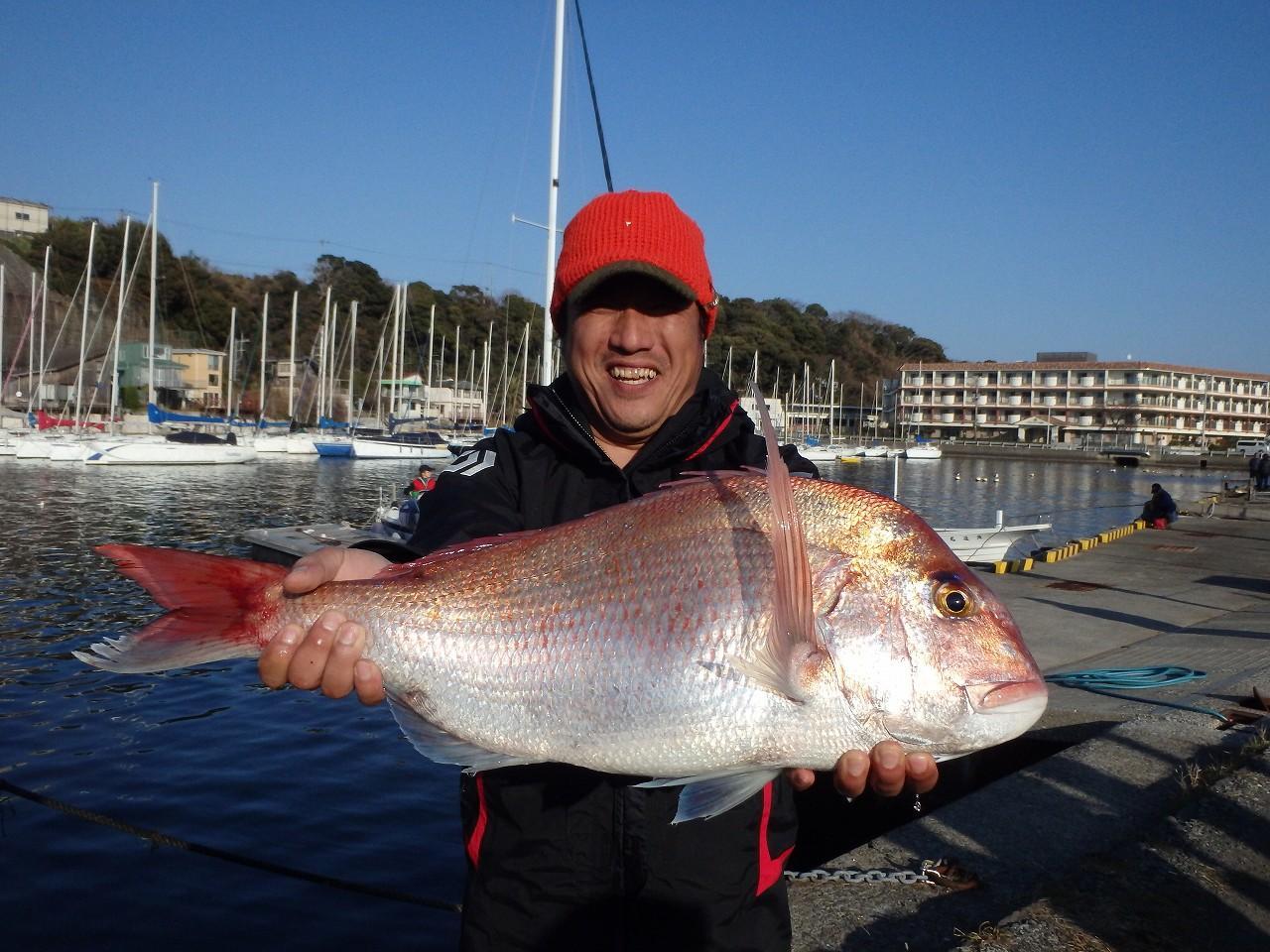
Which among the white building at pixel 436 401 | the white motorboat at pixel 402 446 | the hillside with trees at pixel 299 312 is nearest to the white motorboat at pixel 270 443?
the white motorboat at pixel 402 446

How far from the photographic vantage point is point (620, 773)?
223cm

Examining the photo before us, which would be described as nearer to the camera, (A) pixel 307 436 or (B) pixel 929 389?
(A) pixel 307 436

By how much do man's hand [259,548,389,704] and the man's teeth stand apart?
39.7 inches

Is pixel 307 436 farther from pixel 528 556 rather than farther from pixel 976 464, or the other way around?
pixel 976 464

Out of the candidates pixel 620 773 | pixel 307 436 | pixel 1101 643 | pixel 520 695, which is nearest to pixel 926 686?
pixel 620 773

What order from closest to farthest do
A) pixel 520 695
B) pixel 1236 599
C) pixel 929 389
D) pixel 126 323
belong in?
pixel 520 695 < pixel 1236 599 < pixel 126 323 < pixel 929 389

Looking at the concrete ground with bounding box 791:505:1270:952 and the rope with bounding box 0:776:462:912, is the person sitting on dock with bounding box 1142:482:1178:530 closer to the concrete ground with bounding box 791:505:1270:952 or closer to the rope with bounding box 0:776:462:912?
the concrete ground with bounding box 791:505:1270:952

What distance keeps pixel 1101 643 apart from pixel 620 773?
10200 mm

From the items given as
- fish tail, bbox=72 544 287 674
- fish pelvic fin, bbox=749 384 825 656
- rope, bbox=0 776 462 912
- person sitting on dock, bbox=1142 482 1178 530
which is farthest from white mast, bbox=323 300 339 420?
fish pelvic fin, bbox=749 384 825 656

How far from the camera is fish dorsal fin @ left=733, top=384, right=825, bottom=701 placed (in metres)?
2.07

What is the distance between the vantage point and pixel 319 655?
2273 millimetres

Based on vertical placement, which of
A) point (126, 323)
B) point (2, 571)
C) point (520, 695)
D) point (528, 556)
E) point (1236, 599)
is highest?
point (126, 323)

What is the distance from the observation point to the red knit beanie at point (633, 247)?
2.62 meters

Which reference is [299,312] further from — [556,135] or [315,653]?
[315,653]
